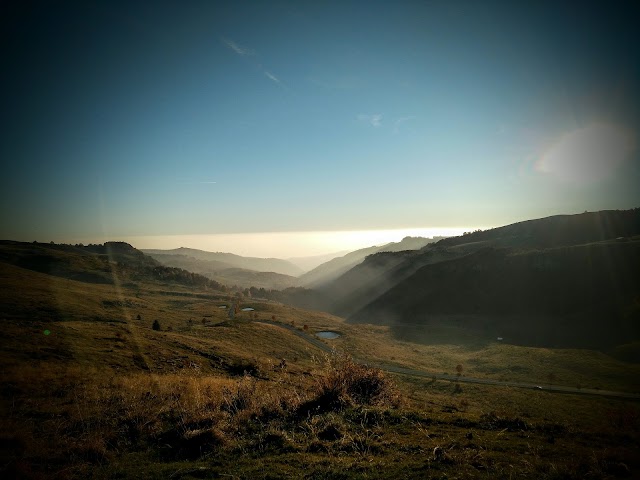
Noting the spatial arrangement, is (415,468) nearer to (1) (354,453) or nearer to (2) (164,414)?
(1) (354,453)

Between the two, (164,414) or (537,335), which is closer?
(164,414)

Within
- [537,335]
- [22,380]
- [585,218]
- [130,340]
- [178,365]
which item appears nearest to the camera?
[22,380]

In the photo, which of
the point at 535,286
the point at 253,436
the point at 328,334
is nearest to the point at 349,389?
the point at 253,436

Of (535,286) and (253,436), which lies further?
(535,286)

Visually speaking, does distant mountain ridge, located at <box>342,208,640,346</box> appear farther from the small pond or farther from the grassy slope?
the grassy slope

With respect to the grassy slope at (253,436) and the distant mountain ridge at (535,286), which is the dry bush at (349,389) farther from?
the distant mountain ridge at (535,286)

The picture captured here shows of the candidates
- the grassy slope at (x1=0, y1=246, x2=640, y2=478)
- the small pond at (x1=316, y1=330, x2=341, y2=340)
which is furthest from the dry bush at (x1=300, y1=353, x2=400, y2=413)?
the small pond at (x1=316, y1=330, x2=341, y2=340)

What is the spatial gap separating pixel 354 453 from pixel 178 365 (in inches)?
879

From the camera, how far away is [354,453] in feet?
24.4

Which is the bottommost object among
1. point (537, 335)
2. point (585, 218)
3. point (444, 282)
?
point (537, 335)

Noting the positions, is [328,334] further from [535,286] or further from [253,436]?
[535,286]

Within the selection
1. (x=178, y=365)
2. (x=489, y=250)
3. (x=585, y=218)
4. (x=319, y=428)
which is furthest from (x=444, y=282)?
(x=319, y=428)

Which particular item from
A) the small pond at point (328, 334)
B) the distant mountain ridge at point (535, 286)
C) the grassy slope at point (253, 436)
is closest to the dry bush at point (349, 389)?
the grassy slope at point (253, 436)

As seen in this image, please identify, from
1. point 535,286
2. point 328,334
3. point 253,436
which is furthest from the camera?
point 535,286
